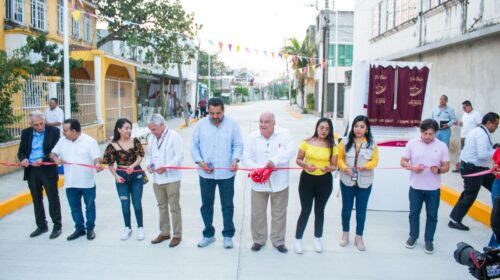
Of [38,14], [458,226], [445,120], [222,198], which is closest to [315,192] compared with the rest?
[222,198]

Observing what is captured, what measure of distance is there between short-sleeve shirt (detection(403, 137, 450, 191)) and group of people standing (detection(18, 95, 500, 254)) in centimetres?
1

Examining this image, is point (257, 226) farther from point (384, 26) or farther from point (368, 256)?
point (384, 26)

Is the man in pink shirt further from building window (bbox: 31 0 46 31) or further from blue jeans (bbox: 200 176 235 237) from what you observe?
building window (bbox: 31 0 46 31)

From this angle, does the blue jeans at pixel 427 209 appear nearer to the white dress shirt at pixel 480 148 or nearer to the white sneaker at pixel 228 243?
the white dress shirt at pixel 480 148

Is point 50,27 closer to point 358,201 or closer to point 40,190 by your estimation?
point 40,190

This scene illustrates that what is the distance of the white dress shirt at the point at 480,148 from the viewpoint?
19.7ft

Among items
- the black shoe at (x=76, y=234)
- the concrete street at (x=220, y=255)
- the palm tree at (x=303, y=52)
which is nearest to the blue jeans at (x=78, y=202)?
the black shoe at (x=76, y=234)

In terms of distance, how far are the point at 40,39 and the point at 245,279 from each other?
9.83 meters

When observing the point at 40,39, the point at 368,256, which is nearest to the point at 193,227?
the point at 368,256

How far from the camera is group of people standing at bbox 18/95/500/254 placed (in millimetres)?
5438

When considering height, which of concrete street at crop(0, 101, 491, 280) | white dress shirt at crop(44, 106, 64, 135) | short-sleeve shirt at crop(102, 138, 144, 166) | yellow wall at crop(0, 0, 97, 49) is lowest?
concrete street at crop(0, 101, 491, 280)

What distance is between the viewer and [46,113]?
1159 cm

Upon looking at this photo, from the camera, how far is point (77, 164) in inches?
226

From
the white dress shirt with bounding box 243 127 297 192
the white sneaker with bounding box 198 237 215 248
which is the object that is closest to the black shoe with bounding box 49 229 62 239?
the white sneaker with bounding box 198 237 215 248
